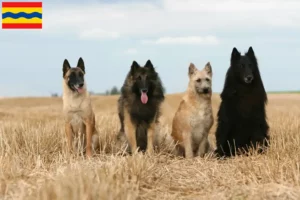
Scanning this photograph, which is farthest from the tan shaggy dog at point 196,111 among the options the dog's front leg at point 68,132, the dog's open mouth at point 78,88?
the dog's front leg at point 68,132

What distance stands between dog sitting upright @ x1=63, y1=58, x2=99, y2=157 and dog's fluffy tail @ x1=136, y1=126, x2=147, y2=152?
772mm

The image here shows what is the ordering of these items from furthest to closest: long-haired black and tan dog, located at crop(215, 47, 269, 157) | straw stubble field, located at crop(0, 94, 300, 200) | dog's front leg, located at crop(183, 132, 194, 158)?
dog's front leg, located at crop(183, 132, 194, 158) → long-haired black and tan dog, located at crop(215, 47, 269, 157) → straw stubble field, located at crop(0, 94, 300, 200)

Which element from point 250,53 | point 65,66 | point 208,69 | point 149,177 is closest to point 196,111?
point 208,69

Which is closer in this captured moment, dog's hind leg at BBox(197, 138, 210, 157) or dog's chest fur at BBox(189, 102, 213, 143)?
dog's chest fur at BBox(189, 102, 213, 143)

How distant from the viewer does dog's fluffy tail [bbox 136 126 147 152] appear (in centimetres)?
844

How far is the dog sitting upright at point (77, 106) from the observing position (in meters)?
8.30

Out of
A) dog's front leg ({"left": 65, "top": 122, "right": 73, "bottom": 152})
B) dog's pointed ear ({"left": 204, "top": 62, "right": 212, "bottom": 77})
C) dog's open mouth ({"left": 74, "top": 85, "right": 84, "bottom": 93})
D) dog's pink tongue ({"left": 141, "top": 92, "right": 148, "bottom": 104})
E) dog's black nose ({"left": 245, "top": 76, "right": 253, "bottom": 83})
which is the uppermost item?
dog's pointed ear ({"left": 204, "top": 62, "right": 212, "bottom": 77})

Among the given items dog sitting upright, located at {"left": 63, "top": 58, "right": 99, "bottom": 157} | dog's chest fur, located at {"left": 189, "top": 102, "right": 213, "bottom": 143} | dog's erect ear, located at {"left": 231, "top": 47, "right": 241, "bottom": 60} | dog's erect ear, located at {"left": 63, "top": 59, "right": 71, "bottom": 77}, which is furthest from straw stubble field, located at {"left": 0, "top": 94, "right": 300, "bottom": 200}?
dog's erect ear, located at {"left": 231, "top": 47, "right": 241, "bottom": 60}

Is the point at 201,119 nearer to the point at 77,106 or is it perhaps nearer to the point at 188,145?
the point at 188,145

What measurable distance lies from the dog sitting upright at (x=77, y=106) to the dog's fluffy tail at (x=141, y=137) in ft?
2.53

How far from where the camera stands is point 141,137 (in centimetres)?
852

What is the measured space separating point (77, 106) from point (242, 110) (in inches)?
105

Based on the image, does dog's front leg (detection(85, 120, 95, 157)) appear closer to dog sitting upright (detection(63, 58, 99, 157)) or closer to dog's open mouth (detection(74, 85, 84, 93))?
dog sitting upright (detection(63, 58, 99, 157))

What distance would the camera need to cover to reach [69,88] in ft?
27.6
